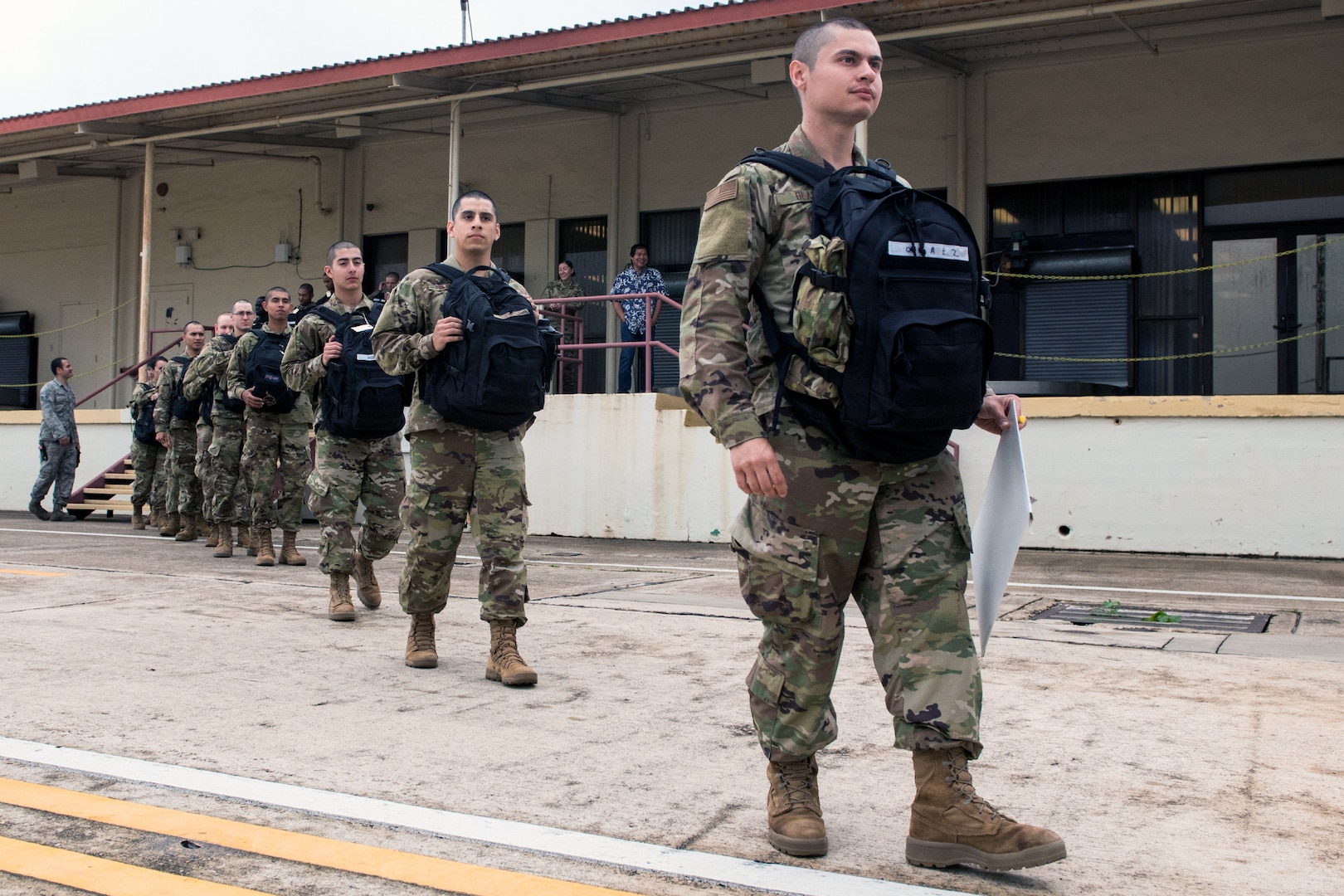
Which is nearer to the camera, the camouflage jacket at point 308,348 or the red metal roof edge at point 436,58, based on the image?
the camouflage jacket at point 308,348

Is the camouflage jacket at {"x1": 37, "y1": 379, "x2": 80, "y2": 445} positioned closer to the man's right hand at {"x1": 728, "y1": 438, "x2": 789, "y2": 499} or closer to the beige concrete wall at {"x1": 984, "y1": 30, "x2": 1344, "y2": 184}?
the beige concrete wall at {"x1": 984, "y1": 30, "x2": 1344, "y2": 184}

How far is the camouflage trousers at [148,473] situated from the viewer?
43.2 ft

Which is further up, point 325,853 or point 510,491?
point 510,491

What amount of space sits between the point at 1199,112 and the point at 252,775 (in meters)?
13.0

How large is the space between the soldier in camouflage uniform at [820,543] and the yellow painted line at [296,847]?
2.05 ft

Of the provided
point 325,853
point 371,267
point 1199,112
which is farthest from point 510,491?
point 371,267

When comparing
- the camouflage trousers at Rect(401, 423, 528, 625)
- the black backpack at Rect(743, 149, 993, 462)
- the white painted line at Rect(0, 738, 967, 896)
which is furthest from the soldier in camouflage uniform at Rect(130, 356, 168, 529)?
the black backpack at Rect(743, 149, 993, 462)

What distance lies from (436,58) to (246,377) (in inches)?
231

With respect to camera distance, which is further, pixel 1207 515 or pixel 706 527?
pixel 706 527

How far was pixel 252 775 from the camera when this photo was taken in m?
3.50

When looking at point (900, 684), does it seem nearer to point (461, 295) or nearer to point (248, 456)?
point (461, 295)

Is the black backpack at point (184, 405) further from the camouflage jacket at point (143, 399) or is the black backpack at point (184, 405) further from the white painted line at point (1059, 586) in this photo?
the white painted line at point (1059, 586)

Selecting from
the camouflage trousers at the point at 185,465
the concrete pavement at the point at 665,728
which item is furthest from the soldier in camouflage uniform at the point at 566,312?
the concrete pavement at the point at 665,728

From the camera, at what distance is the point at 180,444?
12.0m
